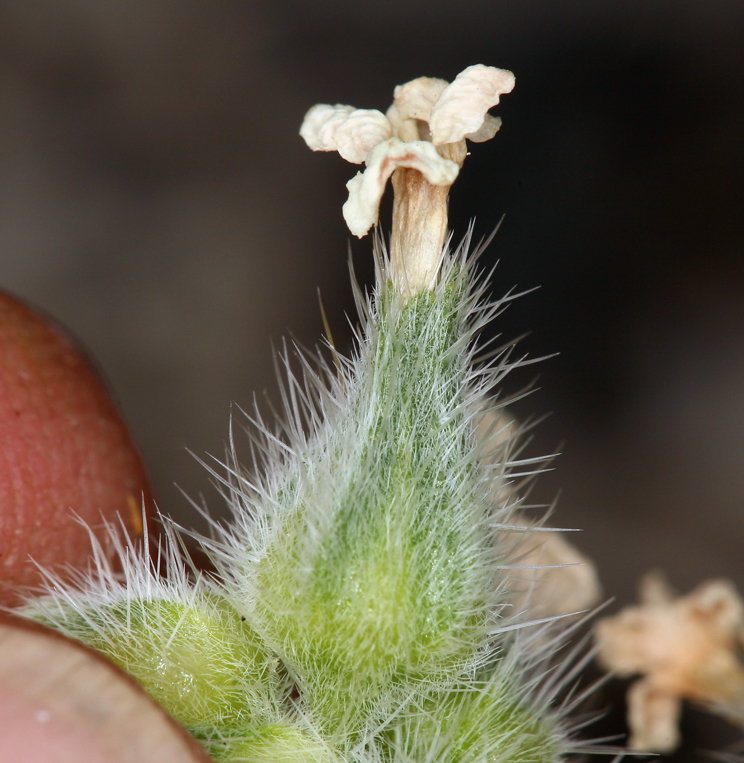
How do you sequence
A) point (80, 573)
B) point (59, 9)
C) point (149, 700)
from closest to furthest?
point (149, 700)
point (80, 573)
point (59, 9)

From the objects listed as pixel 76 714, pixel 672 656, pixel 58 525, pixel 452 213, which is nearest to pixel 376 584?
pixel 76 714

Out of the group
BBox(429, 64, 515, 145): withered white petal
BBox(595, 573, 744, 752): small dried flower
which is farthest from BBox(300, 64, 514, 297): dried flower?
BBox(595, 573, 744, 752): small dried flower

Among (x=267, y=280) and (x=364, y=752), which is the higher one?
(x=267, y=280)

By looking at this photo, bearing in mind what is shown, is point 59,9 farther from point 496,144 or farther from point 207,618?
point 207,618

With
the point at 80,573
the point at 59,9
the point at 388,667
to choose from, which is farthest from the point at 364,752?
the point at 59,9

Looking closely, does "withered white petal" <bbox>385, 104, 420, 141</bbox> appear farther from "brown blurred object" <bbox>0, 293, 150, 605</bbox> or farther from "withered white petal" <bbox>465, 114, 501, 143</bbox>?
"brown blurred object" <bbox>0, 293, 150, 605</bbox>

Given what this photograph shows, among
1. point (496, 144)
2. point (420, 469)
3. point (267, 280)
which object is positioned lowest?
point (420, 469)

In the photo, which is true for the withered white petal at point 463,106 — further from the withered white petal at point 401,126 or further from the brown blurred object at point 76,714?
the brown blurred object at point 76,714

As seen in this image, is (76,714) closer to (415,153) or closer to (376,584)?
(376,584)
